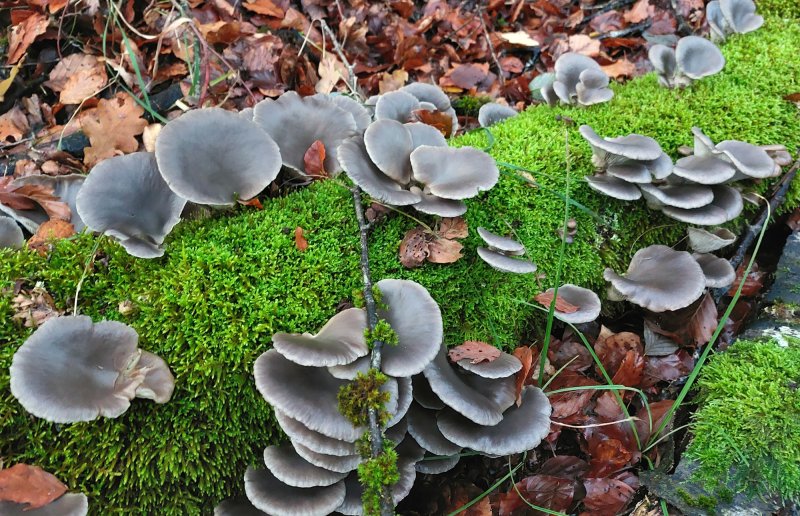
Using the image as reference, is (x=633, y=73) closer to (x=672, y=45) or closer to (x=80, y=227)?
(x=672, y=45)

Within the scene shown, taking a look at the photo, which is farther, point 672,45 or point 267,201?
point 672,45

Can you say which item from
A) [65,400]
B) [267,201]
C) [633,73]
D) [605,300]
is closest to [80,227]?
[267,201]

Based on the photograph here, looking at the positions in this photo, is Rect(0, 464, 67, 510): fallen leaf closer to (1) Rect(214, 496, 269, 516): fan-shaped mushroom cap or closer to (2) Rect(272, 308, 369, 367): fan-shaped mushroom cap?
(1) Rect(214, 496, 269, 516): fan-shaped mushroom cap

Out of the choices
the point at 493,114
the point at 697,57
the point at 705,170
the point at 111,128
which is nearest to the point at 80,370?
the point at 111,128

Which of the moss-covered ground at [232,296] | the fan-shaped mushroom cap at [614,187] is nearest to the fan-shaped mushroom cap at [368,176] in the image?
the moss-covered ground at [232,296]

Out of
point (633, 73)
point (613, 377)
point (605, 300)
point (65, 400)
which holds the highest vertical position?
point (65, 400)

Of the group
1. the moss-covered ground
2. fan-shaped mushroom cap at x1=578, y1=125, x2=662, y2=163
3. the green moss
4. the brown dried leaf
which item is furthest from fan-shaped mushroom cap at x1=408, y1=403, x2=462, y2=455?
the brown dried leaf

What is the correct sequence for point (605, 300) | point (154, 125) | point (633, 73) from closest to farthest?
1. point (605, 300)
2. point (154, 125)
3. point (633, 73)

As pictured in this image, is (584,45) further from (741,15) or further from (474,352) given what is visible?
(474,352)
